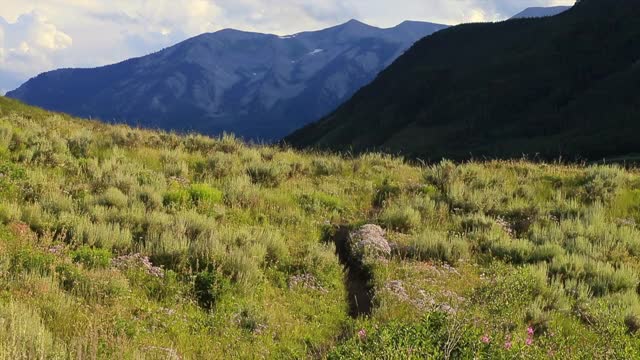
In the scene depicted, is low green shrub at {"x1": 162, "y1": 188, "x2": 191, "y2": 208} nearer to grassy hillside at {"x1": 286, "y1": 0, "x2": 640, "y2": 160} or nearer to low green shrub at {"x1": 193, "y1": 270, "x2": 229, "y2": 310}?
low green shrub at {"x1": 193, "y1": 270, "x2": 229, "y2": 310}

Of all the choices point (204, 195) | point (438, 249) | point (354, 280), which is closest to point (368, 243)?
point (354, 280)

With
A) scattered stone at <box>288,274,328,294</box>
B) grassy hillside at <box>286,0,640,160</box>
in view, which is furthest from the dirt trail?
grassy hillside at <box>286,0,640,160</box>

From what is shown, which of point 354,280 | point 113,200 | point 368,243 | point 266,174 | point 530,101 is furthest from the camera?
point 530,101

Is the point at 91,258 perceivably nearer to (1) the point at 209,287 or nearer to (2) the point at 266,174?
(1) the point at 209,287

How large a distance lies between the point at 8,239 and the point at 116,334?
9.33ft

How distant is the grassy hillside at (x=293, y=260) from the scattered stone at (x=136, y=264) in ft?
0.09

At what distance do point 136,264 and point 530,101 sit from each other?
169 m

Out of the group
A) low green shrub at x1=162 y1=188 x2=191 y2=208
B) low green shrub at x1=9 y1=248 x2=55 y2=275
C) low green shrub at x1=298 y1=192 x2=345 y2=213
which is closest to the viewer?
low green shrub at x1=9 y1=248 x2=55 y2=275

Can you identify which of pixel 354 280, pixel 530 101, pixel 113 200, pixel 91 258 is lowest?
pixel 354 280

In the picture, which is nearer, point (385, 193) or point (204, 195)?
point (204, 195)

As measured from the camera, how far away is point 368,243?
9.07 meters

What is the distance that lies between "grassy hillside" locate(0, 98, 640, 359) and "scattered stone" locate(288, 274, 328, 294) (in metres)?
0.03

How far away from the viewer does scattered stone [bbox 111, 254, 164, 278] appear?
7047 mm

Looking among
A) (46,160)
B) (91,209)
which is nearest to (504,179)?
(91,209)
